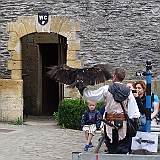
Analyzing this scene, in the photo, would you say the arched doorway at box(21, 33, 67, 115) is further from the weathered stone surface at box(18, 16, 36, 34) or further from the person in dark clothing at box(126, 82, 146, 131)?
the person in dark clothing at box(126, 82, 146, 131)

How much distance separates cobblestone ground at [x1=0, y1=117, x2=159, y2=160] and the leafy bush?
0.66 feet

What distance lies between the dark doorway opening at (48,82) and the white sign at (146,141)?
832 cm

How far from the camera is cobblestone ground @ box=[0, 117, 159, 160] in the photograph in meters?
7.28

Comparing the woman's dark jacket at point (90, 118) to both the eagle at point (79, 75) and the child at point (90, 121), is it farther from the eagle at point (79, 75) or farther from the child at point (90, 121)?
the eagle at point (79, 75)

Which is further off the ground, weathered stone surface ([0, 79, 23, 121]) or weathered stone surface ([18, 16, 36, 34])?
weathered stone surface ([18, 16, 36, 34])

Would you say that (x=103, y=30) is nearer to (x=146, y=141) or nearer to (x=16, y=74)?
(x=16, y=74)

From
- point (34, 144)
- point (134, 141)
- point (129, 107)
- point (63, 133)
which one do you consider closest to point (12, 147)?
point (34, 144)

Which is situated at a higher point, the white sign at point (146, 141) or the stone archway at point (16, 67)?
the stone archway at point (16, 67)

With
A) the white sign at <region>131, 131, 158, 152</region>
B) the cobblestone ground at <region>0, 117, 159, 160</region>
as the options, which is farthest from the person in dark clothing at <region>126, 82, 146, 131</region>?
the cobblestone ground at <region>0, 117, 159, 160</region>

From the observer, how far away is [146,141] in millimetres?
6281

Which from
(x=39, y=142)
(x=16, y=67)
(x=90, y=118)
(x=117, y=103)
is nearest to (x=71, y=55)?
(x=16, y=67)

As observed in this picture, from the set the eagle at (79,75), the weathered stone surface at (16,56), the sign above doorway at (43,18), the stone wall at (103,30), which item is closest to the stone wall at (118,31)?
the stone wall at (103,30)

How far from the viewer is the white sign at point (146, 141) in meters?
6.19

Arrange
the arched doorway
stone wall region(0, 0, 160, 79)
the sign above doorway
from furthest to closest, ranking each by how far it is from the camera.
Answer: the arched doorway
the sign above doorway
stone wall region(0, 0, 160, 79)
